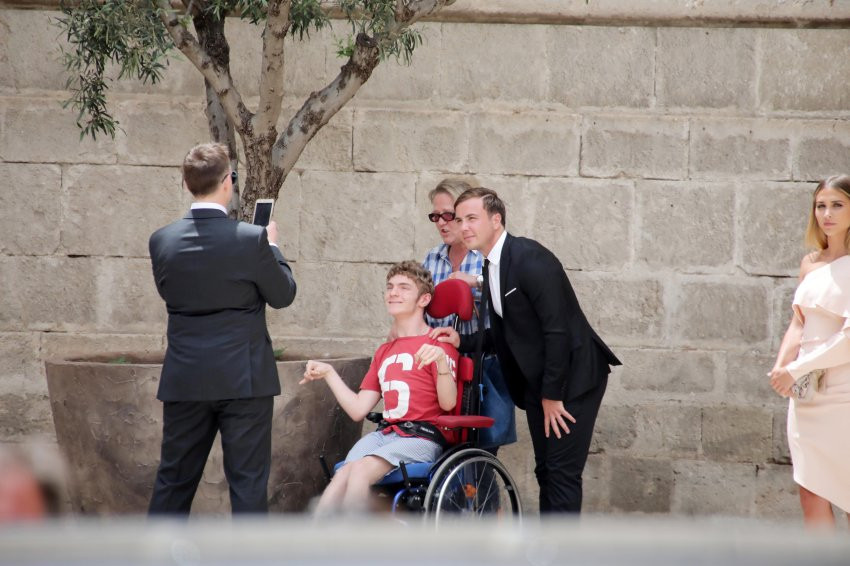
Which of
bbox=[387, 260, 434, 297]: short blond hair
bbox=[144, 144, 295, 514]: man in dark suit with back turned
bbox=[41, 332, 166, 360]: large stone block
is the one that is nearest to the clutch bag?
bbox=[387, 260, 434, 297]: short blond hair

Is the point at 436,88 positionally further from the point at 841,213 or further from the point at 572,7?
the point at 841,213

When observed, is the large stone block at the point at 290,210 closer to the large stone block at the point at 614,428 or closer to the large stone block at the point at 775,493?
the large stone block at the point at 614,428

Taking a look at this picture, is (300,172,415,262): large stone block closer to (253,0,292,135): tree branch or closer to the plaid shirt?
the plaid shirt

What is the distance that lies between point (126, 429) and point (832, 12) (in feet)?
14.0

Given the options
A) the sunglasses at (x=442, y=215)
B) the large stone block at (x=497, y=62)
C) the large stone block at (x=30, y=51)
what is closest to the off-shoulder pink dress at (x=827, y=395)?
the sunglasses at (x=442, y=215)

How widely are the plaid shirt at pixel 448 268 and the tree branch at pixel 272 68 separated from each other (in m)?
0.99

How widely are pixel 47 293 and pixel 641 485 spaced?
3.46m

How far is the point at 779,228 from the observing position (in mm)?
6020

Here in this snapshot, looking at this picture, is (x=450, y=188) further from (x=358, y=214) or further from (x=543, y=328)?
(x=543, y=328)

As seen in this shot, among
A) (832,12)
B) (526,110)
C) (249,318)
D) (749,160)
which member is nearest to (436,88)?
(526,110)

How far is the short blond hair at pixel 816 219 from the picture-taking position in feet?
14.6

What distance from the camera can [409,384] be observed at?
4535 millimetres

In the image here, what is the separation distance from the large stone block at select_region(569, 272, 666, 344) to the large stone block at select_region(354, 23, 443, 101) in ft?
4.40

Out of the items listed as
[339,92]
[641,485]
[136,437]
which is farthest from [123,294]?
[641,485]
